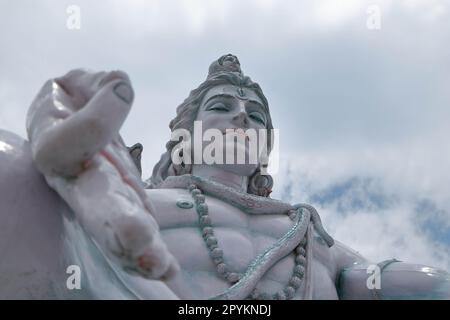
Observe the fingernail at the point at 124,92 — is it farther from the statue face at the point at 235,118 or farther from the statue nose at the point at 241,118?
the statue nose at the point at 241,118

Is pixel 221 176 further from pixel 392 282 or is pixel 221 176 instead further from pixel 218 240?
pixel 392 282

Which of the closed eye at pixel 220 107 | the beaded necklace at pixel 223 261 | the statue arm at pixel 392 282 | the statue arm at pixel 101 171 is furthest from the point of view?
the closed eye at pixel 220 107

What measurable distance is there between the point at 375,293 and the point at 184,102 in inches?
79.0

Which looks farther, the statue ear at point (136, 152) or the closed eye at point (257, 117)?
the closed eye at point (257, 117)

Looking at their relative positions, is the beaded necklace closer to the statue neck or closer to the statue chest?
the statue chest

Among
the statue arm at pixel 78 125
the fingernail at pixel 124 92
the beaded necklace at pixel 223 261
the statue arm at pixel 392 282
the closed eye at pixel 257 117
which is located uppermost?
the fingernail at pixel 124 92

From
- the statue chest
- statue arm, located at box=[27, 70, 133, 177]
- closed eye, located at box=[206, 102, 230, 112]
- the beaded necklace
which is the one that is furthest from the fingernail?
closed eye, located at box=[206, 102, 230, 112]

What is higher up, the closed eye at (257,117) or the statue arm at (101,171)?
the statue arm at (101,171)

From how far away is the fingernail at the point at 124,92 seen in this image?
7.42 ft

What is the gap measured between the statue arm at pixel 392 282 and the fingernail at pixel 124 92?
243 cm

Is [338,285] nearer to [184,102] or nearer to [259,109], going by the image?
[259,109]

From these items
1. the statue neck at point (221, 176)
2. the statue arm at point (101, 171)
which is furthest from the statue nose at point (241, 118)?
the statue arm at point (101, 171)

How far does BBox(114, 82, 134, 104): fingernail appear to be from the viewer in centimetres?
226

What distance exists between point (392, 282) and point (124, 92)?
2486 millimetres
